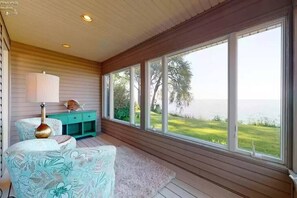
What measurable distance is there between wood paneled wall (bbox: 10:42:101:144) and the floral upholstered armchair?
3.60m

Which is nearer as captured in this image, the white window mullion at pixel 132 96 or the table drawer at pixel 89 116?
the white window mullion at pixel 132 96

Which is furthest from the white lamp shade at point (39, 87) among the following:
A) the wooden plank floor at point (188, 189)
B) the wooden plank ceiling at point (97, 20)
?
the wooden plank floor at point (188, 189)

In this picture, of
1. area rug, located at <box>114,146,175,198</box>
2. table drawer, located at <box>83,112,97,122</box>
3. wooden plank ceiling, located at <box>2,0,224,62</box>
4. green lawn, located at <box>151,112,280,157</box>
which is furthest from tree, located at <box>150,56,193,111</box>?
table drawer, located at <box>83,112,97,122</box>

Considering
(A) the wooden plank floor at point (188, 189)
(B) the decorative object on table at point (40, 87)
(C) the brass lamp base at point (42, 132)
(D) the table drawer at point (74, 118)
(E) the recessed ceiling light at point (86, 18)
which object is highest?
(E) the recessed ceiling light at point (86, 18)

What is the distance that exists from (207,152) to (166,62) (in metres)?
1.83

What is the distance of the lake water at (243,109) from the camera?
1865 mm

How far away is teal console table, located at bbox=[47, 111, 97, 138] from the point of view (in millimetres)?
4426

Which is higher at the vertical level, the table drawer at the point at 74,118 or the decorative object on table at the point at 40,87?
the decorative object on table at the point at 40,87

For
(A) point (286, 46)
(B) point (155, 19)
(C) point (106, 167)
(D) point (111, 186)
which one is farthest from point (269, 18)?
(D) point (111, 186)

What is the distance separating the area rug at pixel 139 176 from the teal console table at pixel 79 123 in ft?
6.89

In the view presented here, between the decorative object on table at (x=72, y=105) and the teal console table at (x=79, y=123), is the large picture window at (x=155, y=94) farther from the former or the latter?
the decorative object on table at (x=72, y=105)

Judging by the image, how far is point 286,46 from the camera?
5.53 feet

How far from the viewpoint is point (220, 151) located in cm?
224

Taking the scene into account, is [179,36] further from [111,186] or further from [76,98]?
[76,98]
